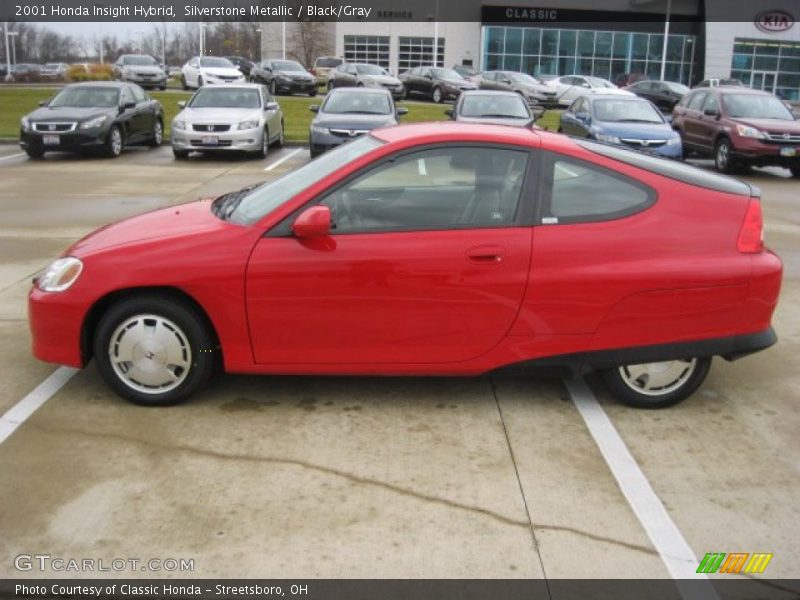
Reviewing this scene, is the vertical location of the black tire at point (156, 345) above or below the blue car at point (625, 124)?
below

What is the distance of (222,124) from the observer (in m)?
15.9

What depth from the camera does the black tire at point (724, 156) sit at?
51.8ft

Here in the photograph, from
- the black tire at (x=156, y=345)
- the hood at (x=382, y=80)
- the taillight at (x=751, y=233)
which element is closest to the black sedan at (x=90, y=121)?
the black tire at (x=156, y=345)

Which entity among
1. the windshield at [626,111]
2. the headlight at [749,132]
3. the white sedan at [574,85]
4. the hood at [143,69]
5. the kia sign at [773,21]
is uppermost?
the kia sign at [773,21]

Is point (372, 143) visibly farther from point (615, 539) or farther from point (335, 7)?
point (335, 7)

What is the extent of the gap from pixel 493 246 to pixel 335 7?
212ft

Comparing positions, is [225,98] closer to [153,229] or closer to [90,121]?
A: [90,121]

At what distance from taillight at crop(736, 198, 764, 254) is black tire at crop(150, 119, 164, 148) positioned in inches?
634

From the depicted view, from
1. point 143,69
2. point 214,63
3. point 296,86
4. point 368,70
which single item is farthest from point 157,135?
point 368,70

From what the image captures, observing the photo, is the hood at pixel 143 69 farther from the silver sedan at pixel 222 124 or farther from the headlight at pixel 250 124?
the headlight at pixel 250 124

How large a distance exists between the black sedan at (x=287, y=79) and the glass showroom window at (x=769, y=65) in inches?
1294

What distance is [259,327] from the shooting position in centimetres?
427

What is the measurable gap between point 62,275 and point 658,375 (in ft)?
11.0

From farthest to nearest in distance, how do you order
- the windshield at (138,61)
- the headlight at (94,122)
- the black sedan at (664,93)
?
the windshield at (138,61)
the black sedan at (664,93)
the headlight at (94,122)
